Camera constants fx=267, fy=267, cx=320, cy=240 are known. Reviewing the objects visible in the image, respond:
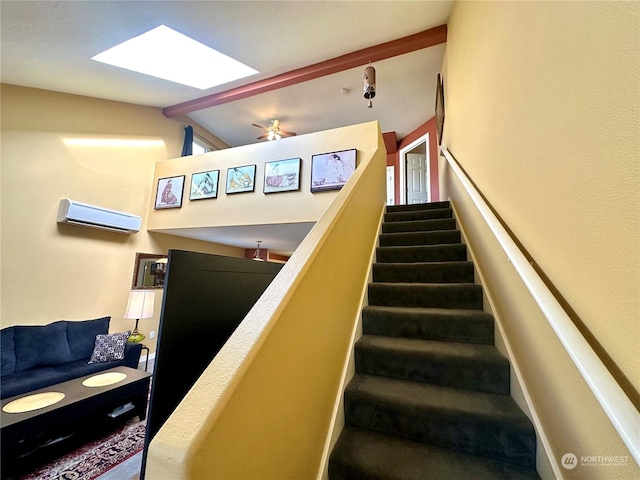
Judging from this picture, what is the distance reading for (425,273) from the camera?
6.75 ft

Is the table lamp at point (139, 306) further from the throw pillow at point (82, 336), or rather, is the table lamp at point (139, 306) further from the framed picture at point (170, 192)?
the framed picture at point (170, 192)

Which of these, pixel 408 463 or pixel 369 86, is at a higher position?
pixel 369 86

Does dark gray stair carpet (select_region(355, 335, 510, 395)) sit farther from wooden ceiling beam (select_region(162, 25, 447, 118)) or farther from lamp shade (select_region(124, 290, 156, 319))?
wooden ceiling beam (select_region(162, 25, 447, 118))

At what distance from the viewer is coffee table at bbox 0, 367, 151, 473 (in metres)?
1.86

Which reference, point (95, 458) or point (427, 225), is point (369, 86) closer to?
point (427, 225)

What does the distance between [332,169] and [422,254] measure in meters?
2.01

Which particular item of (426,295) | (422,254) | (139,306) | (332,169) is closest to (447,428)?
(426,295)

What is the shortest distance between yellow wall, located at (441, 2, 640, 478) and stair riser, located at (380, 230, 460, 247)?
34.3 inches

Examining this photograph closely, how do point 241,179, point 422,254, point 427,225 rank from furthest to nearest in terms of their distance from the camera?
point 241,179
point 427,225
point 422,254

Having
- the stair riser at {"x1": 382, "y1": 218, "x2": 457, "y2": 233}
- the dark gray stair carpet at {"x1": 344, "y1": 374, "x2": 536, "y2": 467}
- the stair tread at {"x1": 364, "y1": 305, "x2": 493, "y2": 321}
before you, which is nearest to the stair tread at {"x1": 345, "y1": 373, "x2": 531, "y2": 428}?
the dark gray stair carpet at {"x1": 344, "y1": 374, "x2": 536, "y2": 467}

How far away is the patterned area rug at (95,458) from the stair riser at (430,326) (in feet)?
7.36

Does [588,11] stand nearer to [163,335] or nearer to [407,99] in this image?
[163,335]

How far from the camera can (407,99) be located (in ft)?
15.7
